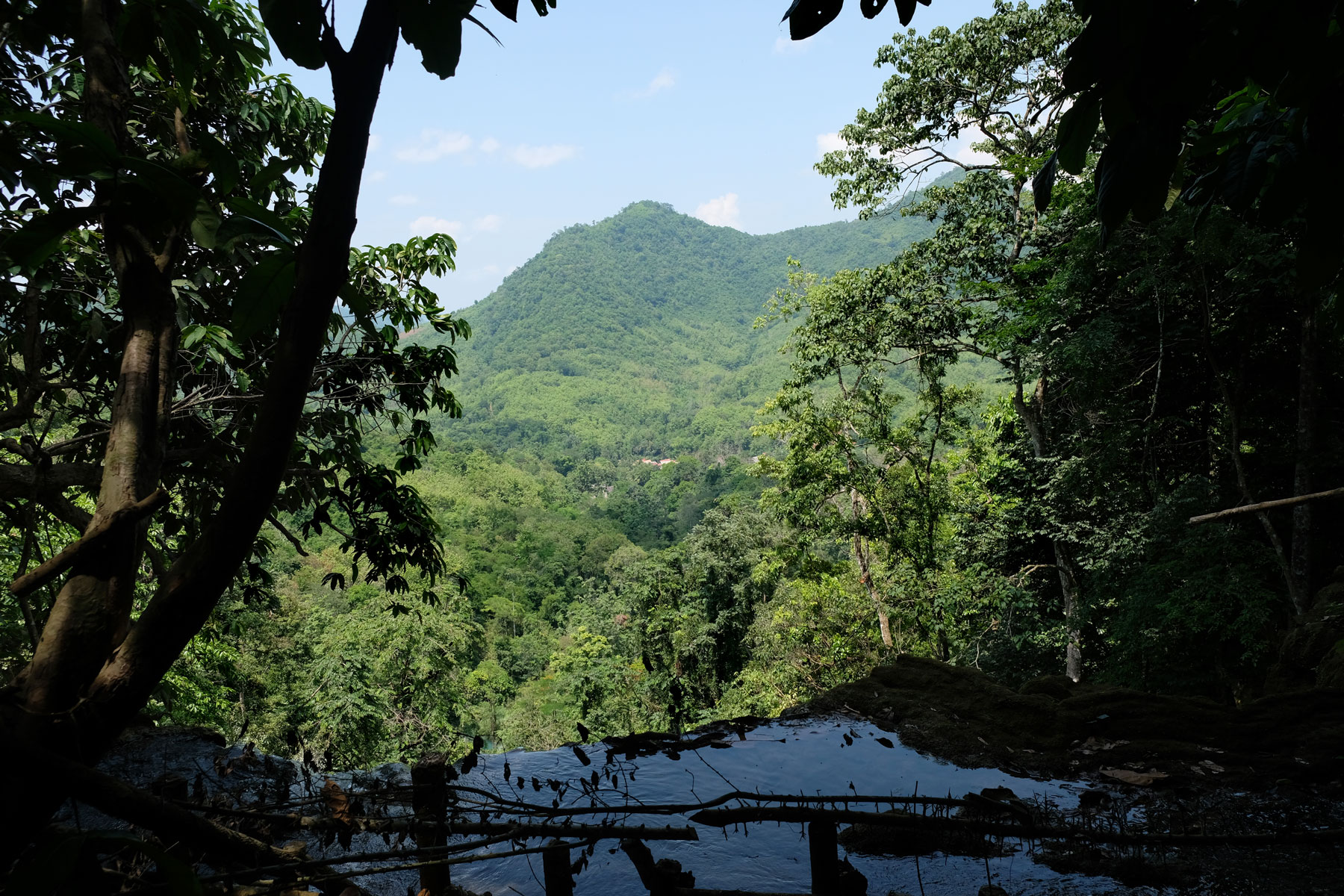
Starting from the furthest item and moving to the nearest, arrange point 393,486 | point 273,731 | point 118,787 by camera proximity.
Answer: point 273,731 < point 393,486 < point 118,787

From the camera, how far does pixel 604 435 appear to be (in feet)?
338

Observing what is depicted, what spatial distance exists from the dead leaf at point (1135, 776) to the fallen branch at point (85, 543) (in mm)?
4064

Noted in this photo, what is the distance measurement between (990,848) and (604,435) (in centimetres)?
10085

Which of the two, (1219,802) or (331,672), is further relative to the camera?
(331,672)

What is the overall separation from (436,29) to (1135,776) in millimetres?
4208

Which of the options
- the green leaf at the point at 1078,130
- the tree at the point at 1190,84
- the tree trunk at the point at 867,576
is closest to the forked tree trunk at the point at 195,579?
the tree at the point at 1190,84

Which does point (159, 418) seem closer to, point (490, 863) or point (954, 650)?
point (490, 863)

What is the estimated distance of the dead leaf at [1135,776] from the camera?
347cm

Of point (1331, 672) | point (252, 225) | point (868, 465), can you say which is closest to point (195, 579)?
point (252, 225)

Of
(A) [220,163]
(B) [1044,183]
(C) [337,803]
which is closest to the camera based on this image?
(A) [220,163]

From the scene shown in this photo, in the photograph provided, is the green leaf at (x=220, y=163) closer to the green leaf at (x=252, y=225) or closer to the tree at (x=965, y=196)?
the green leaf at (x=252, y=225)

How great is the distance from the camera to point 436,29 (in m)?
0.66

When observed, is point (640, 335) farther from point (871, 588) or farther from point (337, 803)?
point (337, 803)

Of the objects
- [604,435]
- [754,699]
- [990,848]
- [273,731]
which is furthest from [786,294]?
[604,435]
